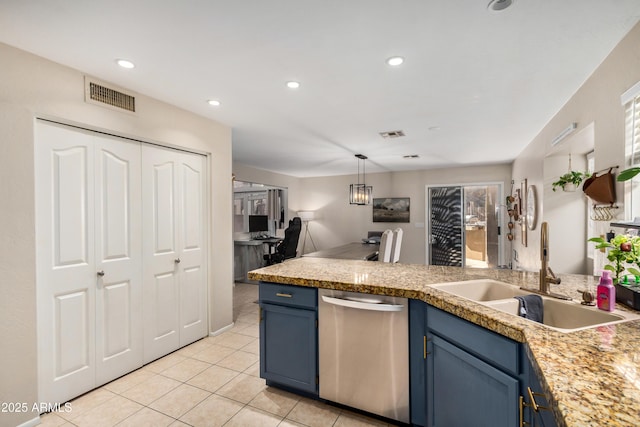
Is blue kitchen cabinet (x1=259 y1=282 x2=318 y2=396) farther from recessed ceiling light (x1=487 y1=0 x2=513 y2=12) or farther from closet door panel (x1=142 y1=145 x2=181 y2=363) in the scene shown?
recessed ceiling light (x1=487 y1=0 x2=513 y2=12)

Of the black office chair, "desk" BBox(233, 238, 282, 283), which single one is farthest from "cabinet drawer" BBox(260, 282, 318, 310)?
"desk" BBox(233, 238, 282, 283)

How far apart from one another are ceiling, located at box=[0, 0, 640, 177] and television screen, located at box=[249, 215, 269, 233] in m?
3.33

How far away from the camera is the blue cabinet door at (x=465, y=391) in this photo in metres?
1.15

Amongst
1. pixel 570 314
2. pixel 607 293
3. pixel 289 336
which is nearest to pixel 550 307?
pixel 570 314

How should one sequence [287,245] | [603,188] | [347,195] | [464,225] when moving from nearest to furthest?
[603,188] → [287,245] → [464,225] → [347,195]

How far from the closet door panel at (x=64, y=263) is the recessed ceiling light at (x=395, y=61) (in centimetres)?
225

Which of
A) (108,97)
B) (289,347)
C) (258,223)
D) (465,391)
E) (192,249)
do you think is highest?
(108,97)

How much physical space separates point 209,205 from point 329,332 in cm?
195

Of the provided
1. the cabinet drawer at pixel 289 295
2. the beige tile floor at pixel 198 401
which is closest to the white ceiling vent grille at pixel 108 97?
the cabinet drawer at pixel 289 295

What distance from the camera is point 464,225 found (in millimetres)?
6289

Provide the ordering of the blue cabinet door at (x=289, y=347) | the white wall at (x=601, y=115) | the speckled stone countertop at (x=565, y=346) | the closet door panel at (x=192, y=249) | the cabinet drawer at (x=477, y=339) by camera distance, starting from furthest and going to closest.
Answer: the closet door panel at (x=192, y=249) → the blue cabinet door at (x=289, y=347) → the white wall at (x=601, y=115) → the cabinet drawer at (x=477, y=339) → the speckled stone countertop at (x=565, y=346)

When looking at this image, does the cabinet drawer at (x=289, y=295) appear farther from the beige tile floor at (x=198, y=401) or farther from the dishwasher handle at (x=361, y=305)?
the beige tile floor at (x=198, y=401)

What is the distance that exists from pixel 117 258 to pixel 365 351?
205 cm

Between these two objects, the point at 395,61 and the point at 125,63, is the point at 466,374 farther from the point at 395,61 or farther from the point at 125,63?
the point at 125,63
